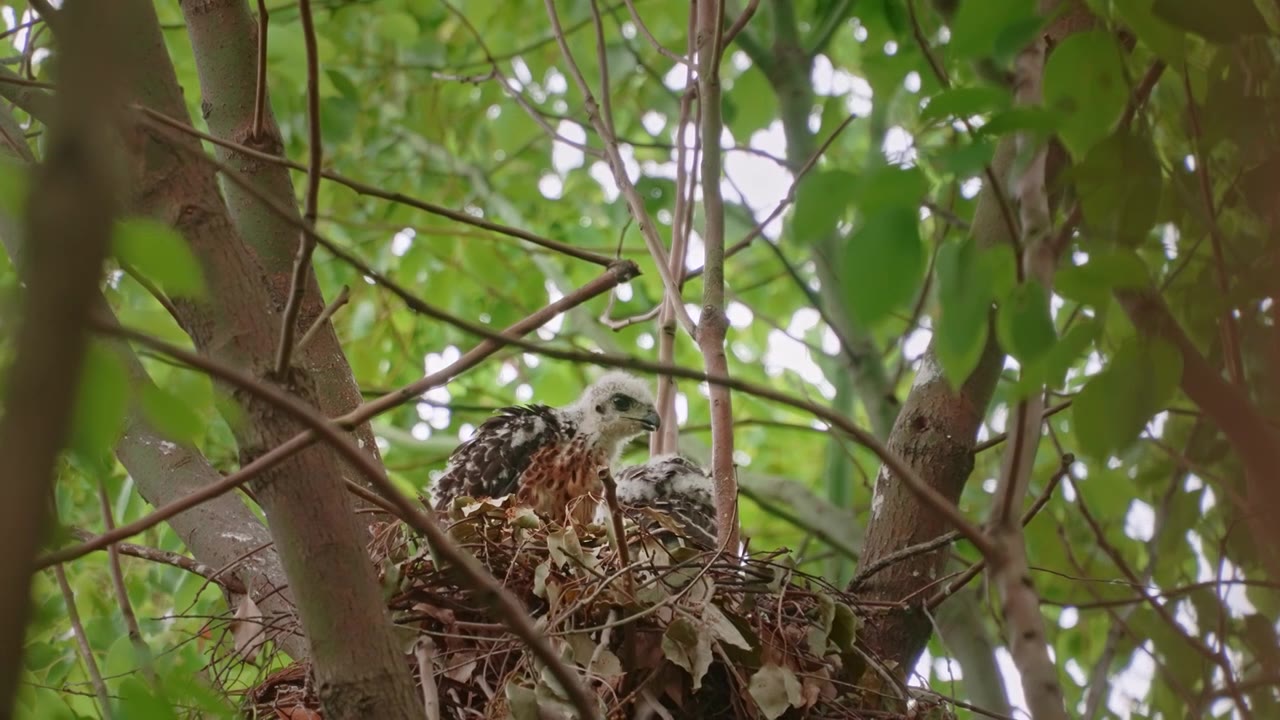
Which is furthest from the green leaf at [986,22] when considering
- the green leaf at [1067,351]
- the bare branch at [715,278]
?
the bare branch at [715,278]

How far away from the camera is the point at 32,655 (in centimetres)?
368

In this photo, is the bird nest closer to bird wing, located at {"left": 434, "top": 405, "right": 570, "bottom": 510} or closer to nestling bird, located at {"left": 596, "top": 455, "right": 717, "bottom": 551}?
nestling bird, located at {"left": 596, "top": 455, "right": 717, "bottom": 551}

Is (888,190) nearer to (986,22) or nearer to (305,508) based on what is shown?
(986,22)

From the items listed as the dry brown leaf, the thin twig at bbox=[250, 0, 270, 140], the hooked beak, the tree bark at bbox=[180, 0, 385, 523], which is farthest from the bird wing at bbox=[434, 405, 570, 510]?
the thin twig at bbox=[250, 0, 270, 140]

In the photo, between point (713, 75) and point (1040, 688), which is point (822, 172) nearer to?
point (1040, 688)

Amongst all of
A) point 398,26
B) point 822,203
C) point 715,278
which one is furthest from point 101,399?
point 398,26

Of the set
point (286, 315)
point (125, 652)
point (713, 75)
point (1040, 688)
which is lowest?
point (1040, 688)

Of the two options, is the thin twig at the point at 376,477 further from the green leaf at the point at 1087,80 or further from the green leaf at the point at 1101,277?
the green leaf at the point at 1087,80

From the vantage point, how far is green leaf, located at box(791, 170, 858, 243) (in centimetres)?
162

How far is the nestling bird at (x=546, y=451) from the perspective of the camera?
414 cm

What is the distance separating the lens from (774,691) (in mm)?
2607

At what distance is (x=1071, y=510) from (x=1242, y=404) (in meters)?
3.63

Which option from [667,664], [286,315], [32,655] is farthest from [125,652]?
[286,315]

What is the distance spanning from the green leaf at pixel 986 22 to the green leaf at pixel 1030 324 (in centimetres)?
32
